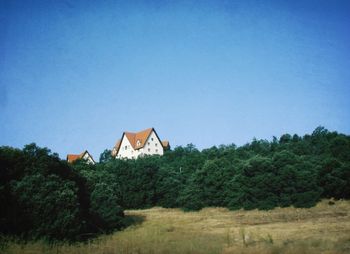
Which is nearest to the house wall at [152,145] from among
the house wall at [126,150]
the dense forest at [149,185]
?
the house wall at [126,150]

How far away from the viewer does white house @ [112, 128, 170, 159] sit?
7793 centimetres

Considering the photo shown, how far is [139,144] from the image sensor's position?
78688mm

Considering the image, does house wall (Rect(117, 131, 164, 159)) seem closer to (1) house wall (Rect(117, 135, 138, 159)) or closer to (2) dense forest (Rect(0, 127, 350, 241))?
(1) house wall (Rect(117, 135, 138, 159))

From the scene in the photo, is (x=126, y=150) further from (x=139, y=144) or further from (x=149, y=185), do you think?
(x=149, y=185)

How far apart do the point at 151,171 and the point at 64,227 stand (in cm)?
2774

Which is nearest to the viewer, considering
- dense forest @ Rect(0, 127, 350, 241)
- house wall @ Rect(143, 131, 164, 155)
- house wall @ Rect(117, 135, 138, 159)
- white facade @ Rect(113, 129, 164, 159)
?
dense forest @ Rect(0, 127, 350, 241)

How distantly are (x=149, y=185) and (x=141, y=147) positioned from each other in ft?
117

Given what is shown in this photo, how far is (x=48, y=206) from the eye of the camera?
15.2m

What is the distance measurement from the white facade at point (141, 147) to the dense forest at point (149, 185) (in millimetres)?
19586

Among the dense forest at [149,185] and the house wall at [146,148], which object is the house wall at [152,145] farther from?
the dense forest at [149,185]

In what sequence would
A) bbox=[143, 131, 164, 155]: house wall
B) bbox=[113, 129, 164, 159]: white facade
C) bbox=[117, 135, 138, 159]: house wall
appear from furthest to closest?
1. bbox=[117, 135, 138, 159]: house wall
2. bbox=[143, 131, 164, 155]: house wall
3. bbox=[113, 129, 164, 159]: white facade

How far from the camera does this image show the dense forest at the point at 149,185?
50.0ft

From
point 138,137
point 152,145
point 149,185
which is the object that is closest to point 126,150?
point 138,137

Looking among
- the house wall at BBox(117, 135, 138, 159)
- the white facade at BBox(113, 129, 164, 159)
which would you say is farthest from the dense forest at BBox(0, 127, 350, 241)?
the house wall at BBox(117, 135, 138, 159)
